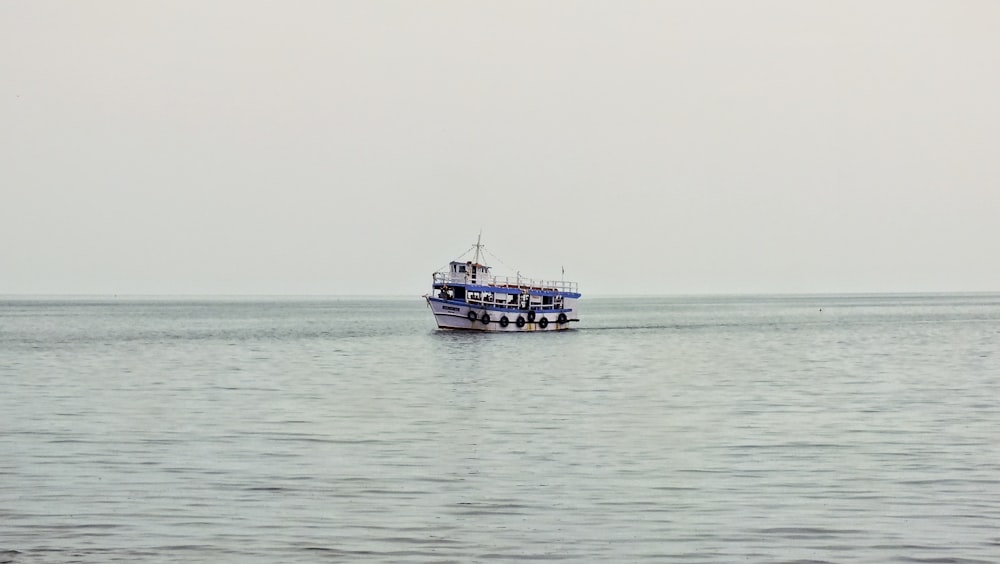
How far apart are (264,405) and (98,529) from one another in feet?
74.7

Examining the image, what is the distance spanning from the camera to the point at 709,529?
19.3 meters

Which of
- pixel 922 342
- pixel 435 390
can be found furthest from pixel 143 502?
pixel 922 342

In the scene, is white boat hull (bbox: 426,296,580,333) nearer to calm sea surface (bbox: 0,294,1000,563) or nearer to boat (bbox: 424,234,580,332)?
boat (bbox: 424,234,580,332)

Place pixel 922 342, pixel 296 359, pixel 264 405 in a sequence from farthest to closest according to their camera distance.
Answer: pixel 922 342 < pixel 296 359 < pixel 264 405

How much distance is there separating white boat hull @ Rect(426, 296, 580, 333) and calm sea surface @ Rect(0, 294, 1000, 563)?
46.0 m

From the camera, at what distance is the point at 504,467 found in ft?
87.0

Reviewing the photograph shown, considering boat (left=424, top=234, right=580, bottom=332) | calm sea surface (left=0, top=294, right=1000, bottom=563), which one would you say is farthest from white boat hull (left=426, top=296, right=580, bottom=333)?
calm sea surface (left=0, top=294, right=1000, bottom=563)

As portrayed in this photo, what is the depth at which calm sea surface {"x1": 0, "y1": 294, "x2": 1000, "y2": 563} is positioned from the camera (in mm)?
18469

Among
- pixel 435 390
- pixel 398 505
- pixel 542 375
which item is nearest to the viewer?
pixel 398 505

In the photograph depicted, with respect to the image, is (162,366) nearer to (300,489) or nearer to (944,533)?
(300,489)

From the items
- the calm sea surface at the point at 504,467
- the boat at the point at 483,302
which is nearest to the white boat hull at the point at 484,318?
the boat at the point at 483,302

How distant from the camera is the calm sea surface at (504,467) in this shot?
18469 mm

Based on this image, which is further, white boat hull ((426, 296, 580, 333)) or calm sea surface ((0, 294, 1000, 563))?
white boat hull ((426, 296, 580, 333))

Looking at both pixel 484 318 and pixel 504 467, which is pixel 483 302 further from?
pixel 504 467
